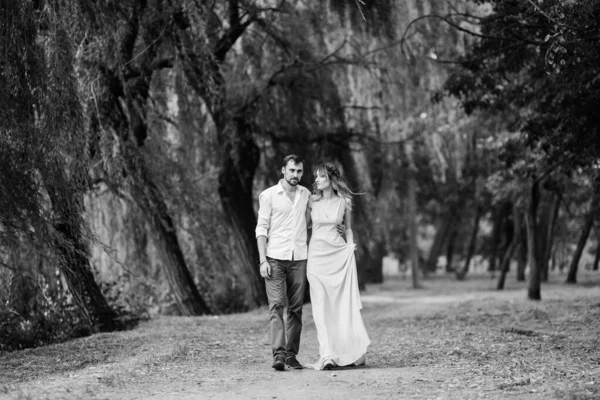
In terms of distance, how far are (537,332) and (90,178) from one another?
21.1 ft

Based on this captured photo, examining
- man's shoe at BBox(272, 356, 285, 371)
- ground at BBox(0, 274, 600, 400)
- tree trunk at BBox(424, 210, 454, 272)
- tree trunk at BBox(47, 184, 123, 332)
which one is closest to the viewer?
ground at BBox(0, 274, 600, 400)

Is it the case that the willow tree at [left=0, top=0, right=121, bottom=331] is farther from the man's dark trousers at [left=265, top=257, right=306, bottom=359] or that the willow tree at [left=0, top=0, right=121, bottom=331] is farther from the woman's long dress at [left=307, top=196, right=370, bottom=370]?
the woman's long dress at [left=307, top=196, right=370, bottom=370]

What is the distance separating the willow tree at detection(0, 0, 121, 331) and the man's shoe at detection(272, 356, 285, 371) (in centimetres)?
320

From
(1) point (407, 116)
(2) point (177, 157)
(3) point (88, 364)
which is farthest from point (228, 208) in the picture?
(3) point (88, 364)

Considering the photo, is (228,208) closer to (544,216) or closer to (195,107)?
(195,107)

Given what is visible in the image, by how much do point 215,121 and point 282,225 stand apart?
8616mm

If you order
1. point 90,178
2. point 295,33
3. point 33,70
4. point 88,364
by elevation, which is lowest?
point 88,364

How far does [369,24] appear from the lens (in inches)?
538

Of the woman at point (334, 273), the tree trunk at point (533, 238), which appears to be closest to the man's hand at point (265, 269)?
the woman at point (334, 273)

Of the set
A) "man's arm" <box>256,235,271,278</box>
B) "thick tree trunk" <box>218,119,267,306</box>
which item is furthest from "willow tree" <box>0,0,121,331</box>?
"thick tree trunk" <box>218,119,267,306</box>

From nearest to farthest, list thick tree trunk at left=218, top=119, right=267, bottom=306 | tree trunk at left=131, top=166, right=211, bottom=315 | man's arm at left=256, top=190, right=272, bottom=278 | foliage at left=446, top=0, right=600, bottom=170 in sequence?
man's arm at left=256, top=190, right=272, bottom=278, foliage at left=446, top=0, right=600, bottom=170, tree trunk at left=131, top=166, right=211, bottom=315, thick tree trunk at left=218, top=119, right=267, bottom=306

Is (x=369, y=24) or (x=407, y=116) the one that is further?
(x=407, y=116)

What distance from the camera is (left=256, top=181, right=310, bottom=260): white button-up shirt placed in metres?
8.13

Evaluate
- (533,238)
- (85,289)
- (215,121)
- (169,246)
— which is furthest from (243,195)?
(533,238)
